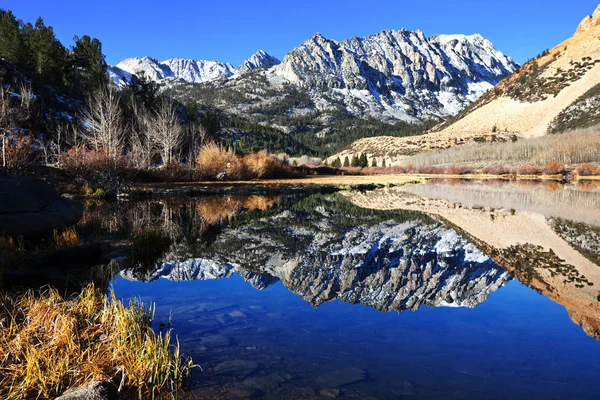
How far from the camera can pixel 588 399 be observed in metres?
4.20

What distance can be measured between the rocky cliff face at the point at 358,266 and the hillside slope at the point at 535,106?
10335cm

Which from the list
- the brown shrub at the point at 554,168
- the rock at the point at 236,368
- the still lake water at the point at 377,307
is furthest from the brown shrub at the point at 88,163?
the brown shrub at the point at 554,168

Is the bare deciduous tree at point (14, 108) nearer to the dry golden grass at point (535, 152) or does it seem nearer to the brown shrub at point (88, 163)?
the brown shrub at point (88, 163)

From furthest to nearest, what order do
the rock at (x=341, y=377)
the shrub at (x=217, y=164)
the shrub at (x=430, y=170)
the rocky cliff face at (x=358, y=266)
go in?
the shrub at (x=430, y=170)
the shrub at (x=217, y=164)
the rocky cliff face at (x=358, y=266)
the rock at (x=341, y=377)

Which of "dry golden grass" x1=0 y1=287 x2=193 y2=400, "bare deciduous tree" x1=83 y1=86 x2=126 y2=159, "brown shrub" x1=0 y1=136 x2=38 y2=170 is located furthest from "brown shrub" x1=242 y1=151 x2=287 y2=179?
"dry golden grass" x1=0 y1=287 x2=193 y2=400

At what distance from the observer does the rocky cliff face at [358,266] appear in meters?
7.79

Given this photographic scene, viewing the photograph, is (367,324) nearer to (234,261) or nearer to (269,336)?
(269,336)

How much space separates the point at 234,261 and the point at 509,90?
163 metres

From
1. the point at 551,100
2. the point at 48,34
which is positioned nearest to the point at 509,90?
the point at 551,100

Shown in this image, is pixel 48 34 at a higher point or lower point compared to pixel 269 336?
higher

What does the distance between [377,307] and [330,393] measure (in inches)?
120

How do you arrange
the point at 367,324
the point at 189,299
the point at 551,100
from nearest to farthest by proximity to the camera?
the point at 367,324 → the point at 189,299 → the point at 551,100

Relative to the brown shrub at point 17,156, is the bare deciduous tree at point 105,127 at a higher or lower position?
higher

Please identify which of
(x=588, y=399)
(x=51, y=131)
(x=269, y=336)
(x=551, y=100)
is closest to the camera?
(x=588, y=399)
